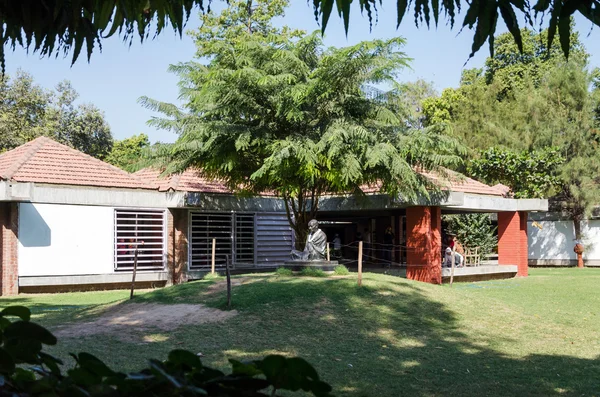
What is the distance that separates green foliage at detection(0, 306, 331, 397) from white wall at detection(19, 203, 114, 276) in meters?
20.0

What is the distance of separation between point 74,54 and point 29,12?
20.2 inches

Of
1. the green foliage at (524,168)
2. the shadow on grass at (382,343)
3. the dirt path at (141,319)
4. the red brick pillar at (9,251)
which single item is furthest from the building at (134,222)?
the green foliage at (524,168)

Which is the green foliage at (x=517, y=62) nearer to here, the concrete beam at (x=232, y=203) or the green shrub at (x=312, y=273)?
the concrete beam at (x=232, y=203)

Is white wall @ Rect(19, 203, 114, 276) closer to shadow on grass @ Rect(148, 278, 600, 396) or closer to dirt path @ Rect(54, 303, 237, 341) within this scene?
dirt path @ Rect(54, 303, 237, 341)

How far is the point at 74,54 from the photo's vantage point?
372cm

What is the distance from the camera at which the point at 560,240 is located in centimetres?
3619

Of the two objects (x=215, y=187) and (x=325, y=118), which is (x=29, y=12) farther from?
(x=215, y=187)

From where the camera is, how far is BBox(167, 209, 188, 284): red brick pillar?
918 inches

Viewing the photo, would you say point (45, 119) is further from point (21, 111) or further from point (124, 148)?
point (124, 148)

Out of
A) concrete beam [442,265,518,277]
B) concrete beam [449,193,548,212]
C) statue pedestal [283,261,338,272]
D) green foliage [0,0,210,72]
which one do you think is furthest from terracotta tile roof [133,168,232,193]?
green foliage [0,0,210,72]

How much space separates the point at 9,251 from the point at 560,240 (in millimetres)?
27208

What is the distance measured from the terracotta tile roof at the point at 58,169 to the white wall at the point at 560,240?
22.2m

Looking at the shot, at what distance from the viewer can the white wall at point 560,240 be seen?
1382 inches

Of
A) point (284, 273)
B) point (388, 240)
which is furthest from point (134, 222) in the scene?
point (388, 240)
